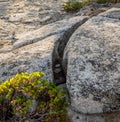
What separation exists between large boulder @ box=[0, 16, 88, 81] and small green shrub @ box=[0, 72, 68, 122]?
24.5 inches

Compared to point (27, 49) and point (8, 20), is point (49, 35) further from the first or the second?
point (8, 20)

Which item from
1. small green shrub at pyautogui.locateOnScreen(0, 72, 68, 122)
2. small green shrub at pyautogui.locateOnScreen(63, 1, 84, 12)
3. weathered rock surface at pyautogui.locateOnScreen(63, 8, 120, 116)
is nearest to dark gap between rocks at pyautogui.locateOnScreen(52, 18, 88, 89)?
weathered rock surface at pyautogui.locateOnScreen(63, 8, 120, 116)

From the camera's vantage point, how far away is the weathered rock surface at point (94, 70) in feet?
14.8

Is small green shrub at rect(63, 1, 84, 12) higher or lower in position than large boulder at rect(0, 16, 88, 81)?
lower

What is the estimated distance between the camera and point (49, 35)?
673cm

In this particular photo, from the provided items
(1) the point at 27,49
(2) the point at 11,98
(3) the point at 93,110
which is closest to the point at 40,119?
(2) the point at 11,98

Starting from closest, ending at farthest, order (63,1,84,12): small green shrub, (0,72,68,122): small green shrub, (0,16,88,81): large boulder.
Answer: (0,72,68,122): small green shrub, (0,16,88,81): large boulder, (63,1,84,12): small green shrub

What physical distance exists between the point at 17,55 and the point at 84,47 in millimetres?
1538

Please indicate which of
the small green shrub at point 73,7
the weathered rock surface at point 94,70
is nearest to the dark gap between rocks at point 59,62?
the weathered rock surface at point 94,70

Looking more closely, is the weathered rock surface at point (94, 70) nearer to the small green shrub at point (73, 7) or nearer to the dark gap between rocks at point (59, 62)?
the dark gap between rocks at point (59, 62)

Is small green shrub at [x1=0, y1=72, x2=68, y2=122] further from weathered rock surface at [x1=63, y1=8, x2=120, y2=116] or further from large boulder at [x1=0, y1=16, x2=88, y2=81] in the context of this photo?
large boulder at [x1=0, y1=16, x2=88, y2=81]

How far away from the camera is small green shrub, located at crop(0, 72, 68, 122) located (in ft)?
14.5

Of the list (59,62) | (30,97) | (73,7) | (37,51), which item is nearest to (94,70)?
(30,97)

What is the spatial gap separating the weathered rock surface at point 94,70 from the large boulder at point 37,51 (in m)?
0.44
